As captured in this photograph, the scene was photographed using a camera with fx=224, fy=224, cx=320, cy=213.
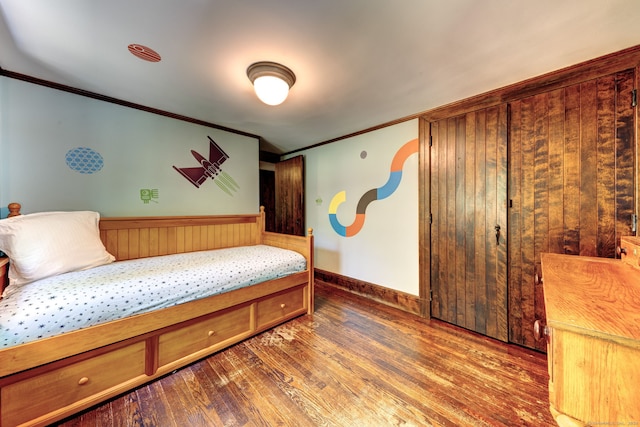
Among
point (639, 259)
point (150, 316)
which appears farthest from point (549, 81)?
point (150, 316)

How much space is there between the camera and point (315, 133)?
3299 millimetres

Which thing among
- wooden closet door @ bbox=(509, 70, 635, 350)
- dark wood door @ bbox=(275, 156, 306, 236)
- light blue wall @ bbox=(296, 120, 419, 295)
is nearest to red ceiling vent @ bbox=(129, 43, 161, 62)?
light blue wall @ bbox=(296, 120, 419, 295)

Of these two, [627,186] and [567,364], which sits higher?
[627,186]

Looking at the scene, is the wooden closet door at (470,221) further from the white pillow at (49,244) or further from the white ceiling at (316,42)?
the white pillow at (49,244)

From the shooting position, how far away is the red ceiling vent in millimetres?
1532

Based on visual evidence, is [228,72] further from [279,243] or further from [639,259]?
[639,259]

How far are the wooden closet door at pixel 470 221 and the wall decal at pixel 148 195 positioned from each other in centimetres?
315

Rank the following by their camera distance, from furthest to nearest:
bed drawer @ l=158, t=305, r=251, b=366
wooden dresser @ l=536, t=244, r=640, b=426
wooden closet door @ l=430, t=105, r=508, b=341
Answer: wooden closet door @ l=430, t=105, r=508, b=341
bed drawer @ l=158, t=305, r=251, b=366
wooden dresser @ l=536, t=244, r=640, b=426

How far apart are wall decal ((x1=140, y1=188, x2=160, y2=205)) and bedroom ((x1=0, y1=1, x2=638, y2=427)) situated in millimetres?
21

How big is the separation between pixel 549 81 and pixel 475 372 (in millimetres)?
2354

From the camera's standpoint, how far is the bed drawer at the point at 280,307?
A: 7.22 ft

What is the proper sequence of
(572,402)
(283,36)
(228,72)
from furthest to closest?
1. (228,72)
2. (283,36)
3. (572,402)

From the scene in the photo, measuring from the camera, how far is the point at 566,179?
5.81 feet

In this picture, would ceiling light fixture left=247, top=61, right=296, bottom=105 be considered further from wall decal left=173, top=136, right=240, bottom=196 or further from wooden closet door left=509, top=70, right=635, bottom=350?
wooden closet door left=509, top=70, right=635, bottom=350
